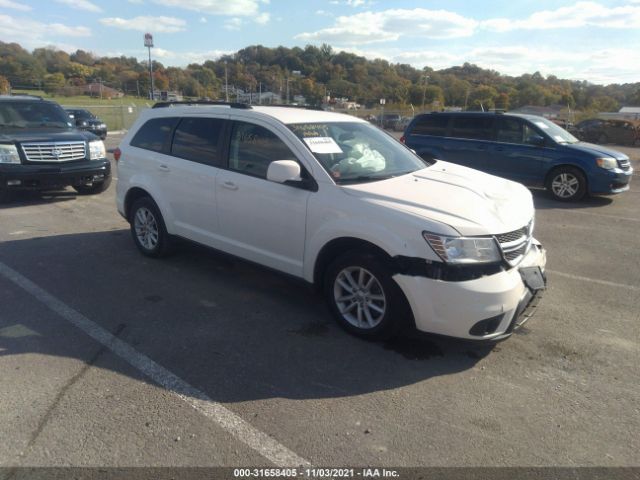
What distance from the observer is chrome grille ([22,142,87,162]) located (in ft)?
27.9

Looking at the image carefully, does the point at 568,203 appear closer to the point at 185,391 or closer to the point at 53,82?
the point at 185,391

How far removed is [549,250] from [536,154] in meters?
4.44

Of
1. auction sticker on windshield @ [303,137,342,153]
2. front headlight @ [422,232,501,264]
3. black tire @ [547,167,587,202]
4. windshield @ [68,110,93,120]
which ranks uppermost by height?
auction sticker on windshield @ [303,137,342,153]

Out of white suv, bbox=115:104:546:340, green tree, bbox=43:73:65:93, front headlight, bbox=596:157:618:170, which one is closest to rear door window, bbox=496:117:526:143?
front headlight, bbox=596:157:618:170

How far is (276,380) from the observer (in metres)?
3.42

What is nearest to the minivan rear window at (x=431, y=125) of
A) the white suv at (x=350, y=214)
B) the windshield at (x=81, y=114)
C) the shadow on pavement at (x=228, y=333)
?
the white suv at (x=350, y=214)

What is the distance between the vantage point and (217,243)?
5020 mm

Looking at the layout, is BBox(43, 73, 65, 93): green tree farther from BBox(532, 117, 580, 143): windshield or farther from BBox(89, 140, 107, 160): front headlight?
BBox(532, 117, 580, 143): windshield

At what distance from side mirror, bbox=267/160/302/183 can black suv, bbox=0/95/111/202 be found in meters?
6.36

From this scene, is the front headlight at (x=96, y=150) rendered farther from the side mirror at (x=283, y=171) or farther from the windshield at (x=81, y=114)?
the windshield at (x=81, y=114)

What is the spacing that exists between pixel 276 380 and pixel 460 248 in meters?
1.56

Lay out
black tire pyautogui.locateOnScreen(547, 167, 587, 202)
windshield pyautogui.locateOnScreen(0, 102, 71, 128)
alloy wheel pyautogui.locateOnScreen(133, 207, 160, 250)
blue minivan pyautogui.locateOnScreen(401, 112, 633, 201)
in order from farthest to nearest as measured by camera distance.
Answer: black tire pyautogui.locateOnScreen(547, 167, 587, 202) < blue minivan pyautogui.locateOnScreen(401, 112, 633, 201) < windshield pyautogui.locateOnScreen(0, 102, 71, 128) < alloy wheel pyautogui.locateOnScreen(133, 207, 160, 250)

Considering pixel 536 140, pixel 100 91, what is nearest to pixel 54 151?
pixel 536 140

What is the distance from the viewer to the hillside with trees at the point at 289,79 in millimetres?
52844
